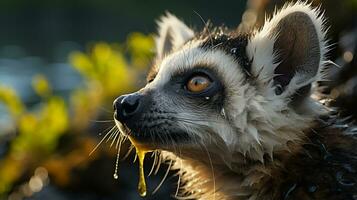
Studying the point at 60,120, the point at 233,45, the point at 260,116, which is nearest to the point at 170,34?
the point at 233,45

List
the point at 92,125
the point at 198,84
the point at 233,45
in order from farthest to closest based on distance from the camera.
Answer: the point at 92,125
the point at 233,45
the point at 198,84

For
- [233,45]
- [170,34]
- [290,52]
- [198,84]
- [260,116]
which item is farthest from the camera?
[170,34]

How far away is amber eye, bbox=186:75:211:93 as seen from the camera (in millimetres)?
4629

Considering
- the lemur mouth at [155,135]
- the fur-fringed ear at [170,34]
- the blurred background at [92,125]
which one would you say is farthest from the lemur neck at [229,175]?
Result: the blurred background at [92,125]

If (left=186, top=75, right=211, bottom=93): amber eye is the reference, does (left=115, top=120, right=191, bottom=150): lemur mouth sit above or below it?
below

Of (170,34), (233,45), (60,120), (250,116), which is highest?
(170,34)

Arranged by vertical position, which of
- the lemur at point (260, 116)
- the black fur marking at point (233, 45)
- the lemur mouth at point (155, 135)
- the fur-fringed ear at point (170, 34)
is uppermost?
the fur-fringed ear at point (170, 34)

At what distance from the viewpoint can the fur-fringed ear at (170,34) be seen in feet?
18.1

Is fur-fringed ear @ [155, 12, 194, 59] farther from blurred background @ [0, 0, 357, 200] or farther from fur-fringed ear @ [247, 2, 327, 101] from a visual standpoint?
fur-fringed ear @ [247, 2, 327, 101]

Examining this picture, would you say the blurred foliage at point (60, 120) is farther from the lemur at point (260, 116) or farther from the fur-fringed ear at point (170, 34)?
the lemur at point (260, 116)

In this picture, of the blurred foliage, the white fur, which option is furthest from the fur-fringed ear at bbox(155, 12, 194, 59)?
the blurred foliage

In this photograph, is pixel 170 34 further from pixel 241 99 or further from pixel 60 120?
pixel 60 120

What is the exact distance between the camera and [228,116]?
14.8ft

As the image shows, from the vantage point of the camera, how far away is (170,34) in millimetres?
5609
